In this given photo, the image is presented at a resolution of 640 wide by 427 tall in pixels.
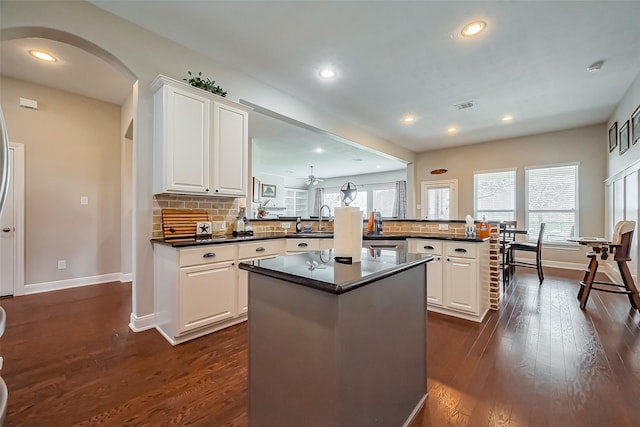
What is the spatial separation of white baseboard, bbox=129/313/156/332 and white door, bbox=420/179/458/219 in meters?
6.47

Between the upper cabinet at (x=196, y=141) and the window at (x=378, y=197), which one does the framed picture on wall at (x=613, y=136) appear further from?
the window at (x=378, y=197)

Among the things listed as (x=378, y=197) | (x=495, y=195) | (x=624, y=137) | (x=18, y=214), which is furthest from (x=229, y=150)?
(x=378, y=197)

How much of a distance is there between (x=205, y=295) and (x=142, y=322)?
2.37 feet

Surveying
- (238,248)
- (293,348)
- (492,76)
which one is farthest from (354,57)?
(293,348)

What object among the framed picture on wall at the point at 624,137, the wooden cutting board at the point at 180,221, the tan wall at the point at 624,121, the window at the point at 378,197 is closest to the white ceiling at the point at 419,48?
the tan wall at the point at 624,121

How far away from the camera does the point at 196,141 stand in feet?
8.52

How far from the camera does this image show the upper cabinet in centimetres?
243

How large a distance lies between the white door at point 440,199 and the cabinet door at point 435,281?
4.28 metres

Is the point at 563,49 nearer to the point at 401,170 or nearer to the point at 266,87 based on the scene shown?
the point at 266,87

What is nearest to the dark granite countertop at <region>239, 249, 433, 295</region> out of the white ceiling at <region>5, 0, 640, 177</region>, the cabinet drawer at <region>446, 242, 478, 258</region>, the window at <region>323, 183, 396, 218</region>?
the cabinet drawer at <region>446, 242, 478, 258</region>

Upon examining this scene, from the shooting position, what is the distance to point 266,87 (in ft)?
11.6

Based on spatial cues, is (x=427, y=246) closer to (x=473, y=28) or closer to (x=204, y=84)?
(x=473, y=28)

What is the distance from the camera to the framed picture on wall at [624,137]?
3.74 metres

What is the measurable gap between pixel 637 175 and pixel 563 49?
6.21 ft
